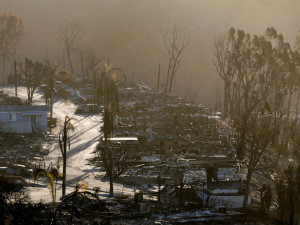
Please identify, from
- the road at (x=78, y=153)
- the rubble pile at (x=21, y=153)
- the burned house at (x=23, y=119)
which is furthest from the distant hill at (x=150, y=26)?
the rubble pile at (x=21, y=153)

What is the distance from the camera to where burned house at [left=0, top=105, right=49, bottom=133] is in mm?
37906

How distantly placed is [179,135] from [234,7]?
113585mm

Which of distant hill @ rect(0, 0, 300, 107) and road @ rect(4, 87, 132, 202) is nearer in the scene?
road @ rect(4, 87, 132, 202)

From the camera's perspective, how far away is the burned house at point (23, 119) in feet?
124

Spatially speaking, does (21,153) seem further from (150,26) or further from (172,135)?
(150,26)

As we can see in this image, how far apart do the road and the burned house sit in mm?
1688

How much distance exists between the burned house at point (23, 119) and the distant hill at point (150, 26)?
59.6m

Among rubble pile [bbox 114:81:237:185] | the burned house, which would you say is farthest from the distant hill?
the burned house

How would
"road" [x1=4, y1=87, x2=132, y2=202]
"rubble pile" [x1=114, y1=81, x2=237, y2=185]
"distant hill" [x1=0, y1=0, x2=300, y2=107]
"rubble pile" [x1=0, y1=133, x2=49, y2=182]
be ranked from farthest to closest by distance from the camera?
1. "distant hill" [x1=0, y1=0, x2=300, y2=107]
2. "rubble pile" [x1=114, y1=81, x2=237, y2=185]
3. "rubble pile" [x1=0, y1=133, x2=49, y2=182]
4. "road" [x1=4, y1=87, x2=132, y2=202]

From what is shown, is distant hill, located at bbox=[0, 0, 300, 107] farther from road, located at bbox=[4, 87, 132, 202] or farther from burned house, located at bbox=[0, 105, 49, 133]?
burned house, located at bbox=[0, 105, 49, 133]

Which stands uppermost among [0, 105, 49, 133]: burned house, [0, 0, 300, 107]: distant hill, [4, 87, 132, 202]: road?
[0, 0, 300, 107]: distant hill

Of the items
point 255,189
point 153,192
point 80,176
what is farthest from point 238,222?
point 80,176

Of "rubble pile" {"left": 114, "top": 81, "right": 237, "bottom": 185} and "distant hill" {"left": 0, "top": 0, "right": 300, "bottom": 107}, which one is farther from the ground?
"distant hill" {"left": 0, "top": 0, "right": 300, "bottom": 107}

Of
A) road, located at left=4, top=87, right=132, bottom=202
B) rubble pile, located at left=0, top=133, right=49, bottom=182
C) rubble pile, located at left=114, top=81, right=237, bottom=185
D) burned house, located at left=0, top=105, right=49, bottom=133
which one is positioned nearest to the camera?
road, located at left=4, top=87, right=132, bottom=202
